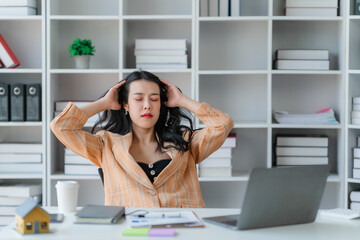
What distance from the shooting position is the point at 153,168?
229 cm

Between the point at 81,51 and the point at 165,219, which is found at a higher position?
the point at 81,51

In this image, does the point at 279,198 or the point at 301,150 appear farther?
the point at 301,150

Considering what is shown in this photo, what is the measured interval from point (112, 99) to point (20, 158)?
130 cm

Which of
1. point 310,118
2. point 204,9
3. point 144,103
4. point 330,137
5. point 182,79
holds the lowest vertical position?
point 330,137

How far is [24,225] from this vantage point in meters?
1.53

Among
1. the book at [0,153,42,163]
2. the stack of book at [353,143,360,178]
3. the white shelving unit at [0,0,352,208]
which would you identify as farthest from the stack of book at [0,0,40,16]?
the stack of book at [353,143,360,178]

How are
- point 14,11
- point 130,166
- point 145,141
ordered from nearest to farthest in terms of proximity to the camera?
1. point 130,166
2. point 145,141
3. point 14,11

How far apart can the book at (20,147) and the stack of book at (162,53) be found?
34.6 inches

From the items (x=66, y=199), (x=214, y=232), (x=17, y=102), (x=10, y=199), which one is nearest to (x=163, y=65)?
(x=17, y=102)

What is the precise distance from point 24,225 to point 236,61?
7.76 feet

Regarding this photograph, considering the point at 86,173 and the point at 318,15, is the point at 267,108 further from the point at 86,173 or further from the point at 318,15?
the point at 86,173

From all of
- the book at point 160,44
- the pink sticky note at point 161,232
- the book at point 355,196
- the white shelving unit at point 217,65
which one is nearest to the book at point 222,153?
the white shelving unit at point 217,65

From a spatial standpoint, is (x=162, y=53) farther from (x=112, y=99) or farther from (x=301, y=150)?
(x=301, y=150)

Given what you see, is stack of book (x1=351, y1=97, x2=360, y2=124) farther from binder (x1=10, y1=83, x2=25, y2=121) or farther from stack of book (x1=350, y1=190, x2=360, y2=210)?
binder (x1=10, y1=83, x2=25, y2=121)
